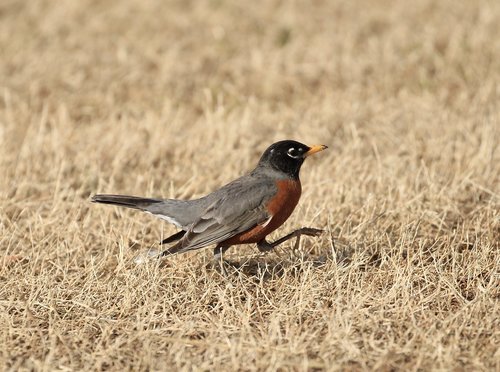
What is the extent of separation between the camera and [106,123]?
30.7ft

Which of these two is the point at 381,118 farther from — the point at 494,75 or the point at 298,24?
the point at 298,24

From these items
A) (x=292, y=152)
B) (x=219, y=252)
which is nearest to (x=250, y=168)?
(x=292, y=152)

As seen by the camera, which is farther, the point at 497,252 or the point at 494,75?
the point at 494,75

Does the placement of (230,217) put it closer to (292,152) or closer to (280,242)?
(280,242)

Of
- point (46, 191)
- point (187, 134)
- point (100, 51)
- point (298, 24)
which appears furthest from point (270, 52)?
point (46, 191)

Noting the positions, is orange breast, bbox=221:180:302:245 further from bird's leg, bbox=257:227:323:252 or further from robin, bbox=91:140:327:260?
bird's leg, bbox=257:227:323:252

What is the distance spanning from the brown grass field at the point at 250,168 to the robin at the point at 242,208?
0.23 metres

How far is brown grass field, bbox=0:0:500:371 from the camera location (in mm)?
4734

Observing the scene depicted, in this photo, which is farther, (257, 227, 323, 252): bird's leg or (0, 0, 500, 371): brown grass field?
(257, 227, 323, 252): bird's leg

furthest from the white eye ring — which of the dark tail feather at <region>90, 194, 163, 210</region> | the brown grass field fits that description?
the dark tail feather at <region>90, 194, 163, 210</region>

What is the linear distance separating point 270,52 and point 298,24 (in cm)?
115

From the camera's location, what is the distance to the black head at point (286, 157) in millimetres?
6020

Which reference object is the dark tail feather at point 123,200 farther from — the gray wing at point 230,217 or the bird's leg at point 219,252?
the bird's leg at point 219,252

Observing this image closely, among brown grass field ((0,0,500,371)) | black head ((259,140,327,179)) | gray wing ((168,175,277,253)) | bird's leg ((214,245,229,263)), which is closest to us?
brown grass field ((0,0,500,371))
